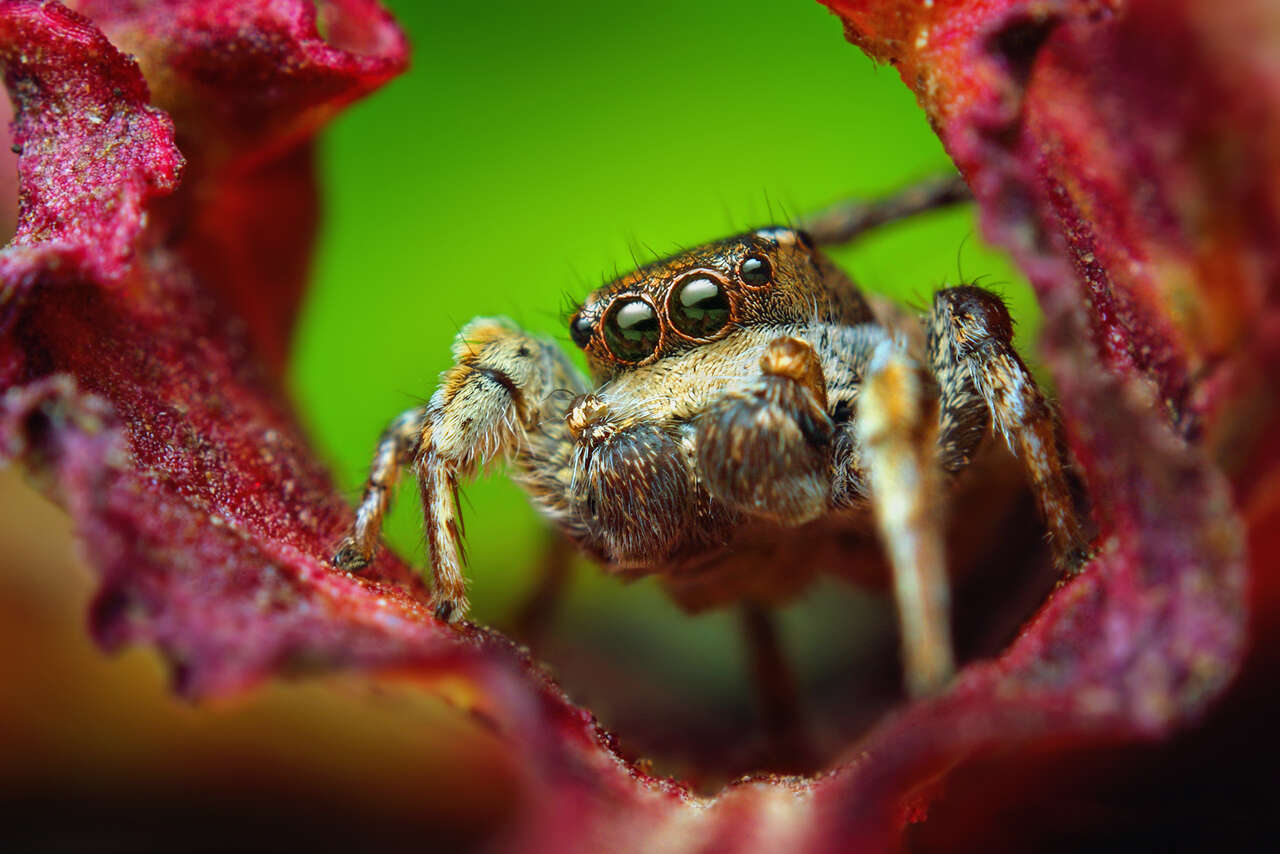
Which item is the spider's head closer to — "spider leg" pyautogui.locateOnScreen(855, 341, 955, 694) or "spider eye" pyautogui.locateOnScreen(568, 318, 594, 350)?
"spider eye" pyautogui.locateOnScreen(568, 318, 594, 350)

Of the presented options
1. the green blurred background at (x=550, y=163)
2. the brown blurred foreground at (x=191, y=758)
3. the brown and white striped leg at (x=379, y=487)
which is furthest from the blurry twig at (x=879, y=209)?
the brown blurred foreground at (x=191, y=758)

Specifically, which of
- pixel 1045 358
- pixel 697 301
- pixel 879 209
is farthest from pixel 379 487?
pixel 879 209

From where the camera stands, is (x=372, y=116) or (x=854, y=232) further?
(x=372, y=116)

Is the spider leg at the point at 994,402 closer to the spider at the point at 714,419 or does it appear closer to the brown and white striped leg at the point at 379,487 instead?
the spider at the point at 714,419

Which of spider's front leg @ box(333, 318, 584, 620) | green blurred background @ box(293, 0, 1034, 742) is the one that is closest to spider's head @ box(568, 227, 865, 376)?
spider's front leg @ box(333, 318, 584, 620)

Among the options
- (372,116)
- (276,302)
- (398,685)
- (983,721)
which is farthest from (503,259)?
(983,721)

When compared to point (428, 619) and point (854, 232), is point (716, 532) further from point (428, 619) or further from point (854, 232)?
point (854, 232)

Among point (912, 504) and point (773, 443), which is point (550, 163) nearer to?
point (773, 443)
